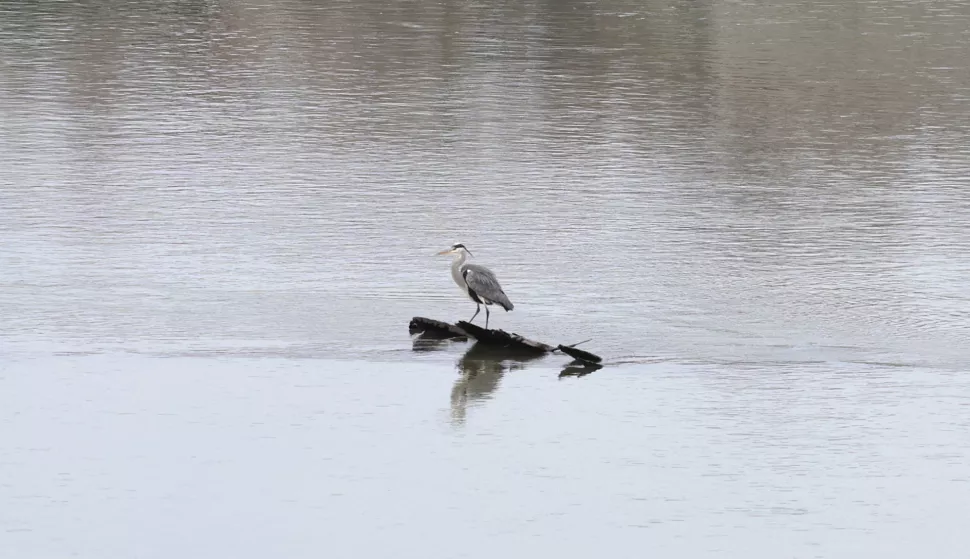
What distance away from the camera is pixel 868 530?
14656mm

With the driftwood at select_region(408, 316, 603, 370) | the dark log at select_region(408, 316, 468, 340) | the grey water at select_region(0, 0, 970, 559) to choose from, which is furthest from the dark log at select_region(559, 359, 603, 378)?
the dark log at select_region(408, 316, 468, 340)

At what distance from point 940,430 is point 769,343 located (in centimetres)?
345

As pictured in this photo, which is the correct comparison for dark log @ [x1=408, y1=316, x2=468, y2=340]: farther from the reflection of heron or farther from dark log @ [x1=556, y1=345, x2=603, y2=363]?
dark log @ [x1=556, y1=345, x2=603, y2=363]

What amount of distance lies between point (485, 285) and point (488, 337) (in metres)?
0.94

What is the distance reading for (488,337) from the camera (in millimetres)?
19828

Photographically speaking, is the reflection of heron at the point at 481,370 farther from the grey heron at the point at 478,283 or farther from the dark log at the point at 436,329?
the grey heron at the point at 478,283

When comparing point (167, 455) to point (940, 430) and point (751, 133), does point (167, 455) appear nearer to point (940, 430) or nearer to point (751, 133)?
point (940, 430)

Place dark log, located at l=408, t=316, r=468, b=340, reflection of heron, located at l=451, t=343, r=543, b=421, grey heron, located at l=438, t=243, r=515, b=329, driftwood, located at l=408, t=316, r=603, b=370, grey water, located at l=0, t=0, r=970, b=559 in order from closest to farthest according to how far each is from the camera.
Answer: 1. grey water, located at l=0, t=0, r=970, b=559
2. reflection of heron, located at l=451, t=343, r=543, b=421
3. driftwood, located at l=408, t=316, r=603, b=370
4. dark log, located at l=408, t=316, r=468, b=340
5. grey heron, located at l=438, t=243, r=515, b=329

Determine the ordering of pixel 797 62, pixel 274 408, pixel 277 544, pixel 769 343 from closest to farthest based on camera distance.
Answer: pixel 277 544 → pixel 274 408 → pixel 769 343 → pixel 797 62

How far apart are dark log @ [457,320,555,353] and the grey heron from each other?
0.69 meters

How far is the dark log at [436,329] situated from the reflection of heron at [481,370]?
0.93ft

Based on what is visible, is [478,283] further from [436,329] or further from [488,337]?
[488,337]

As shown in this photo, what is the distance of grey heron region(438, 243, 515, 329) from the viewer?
67.4ft

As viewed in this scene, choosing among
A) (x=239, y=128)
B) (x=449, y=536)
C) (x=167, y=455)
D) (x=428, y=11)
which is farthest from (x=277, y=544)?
(x=428, y=11)
